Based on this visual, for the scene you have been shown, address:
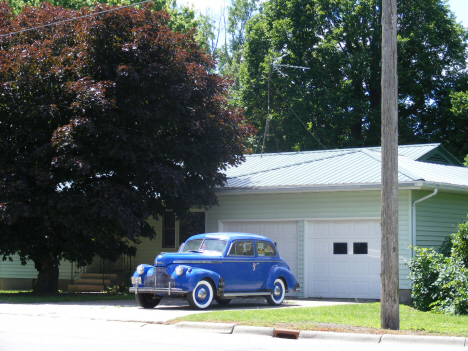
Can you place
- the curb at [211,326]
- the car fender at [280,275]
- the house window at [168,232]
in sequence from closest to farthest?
the curb at [211,326] → the car fender at [280,275] → the house window at [168,232]

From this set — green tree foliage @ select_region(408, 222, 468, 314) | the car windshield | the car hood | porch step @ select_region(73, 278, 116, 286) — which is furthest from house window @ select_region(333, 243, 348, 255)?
porch step @ select_region(73, 278, 116, 286)

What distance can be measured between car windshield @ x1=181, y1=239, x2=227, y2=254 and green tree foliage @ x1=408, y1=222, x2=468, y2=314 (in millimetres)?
4956

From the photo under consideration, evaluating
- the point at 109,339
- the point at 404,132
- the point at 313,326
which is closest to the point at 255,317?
the point at 313,326

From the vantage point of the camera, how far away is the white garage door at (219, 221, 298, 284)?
67.4 feet

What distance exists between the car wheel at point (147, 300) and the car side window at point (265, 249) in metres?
2.92

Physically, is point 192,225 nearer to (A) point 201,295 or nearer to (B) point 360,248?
(B) point 360,248

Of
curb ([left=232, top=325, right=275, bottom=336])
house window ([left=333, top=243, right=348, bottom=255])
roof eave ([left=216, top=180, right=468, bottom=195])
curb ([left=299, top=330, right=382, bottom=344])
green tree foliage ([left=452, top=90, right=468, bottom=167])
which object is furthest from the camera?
green tree foliage ([left=452, top=90, right=468, bottom=167])

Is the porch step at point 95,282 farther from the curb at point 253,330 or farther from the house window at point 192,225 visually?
the curb at point 253,330

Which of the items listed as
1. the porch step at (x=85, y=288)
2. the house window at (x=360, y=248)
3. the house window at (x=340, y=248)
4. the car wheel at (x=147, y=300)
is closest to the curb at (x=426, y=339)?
the car wheel at (x=147, y=300)

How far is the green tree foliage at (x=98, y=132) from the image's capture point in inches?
711

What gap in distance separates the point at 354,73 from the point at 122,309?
2409 cm

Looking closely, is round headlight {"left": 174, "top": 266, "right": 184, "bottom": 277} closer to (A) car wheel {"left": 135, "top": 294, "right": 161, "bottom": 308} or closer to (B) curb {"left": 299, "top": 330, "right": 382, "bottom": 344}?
(A) car wheel {"left": 135, "top": 294, "right": 161, "bottom": 308}

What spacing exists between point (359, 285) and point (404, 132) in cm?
1816

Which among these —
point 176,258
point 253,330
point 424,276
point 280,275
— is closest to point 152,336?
point 253,330
